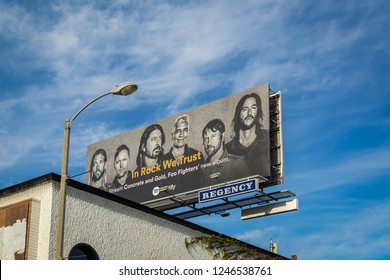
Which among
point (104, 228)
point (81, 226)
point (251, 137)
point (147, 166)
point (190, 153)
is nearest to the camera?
point (81, 226)

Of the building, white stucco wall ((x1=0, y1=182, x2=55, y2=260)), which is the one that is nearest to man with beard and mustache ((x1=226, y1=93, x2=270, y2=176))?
the building

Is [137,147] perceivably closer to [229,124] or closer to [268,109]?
[229,124]

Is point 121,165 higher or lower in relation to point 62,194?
higher

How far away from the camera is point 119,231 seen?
73.6ft

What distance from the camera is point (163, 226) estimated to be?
2439 centimetres

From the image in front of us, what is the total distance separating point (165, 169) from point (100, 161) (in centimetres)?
599

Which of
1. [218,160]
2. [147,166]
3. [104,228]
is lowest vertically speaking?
[104,228]

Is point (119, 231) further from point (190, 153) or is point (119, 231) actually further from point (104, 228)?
point (190, 153)

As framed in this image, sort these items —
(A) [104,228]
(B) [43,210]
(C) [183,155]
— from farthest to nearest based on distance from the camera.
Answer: (C) [183,155], (A) [104,228], (B) [43,210]

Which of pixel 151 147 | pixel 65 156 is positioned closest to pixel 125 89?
pixel 65 156

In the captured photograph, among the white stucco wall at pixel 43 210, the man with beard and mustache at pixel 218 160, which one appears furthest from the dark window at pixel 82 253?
the man with beard and mustache at pixel 218 160

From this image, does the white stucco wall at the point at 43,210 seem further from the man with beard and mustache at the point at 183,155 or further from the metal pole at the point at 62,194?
the man with beard and mustache at the point at 183,155

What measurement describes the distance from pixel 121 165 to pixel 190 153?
575cm
